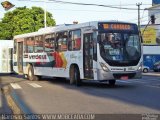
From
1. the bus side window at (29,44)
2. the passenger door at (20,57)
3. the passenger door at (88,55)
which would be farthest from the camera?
the passenger door at (20,57)

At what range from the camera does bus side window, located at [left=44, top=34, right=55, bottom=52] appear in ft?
85.1

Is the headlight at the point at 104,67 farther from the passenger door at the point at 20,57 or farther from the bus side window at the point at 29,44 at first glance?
the passenger door at the point at 20,57

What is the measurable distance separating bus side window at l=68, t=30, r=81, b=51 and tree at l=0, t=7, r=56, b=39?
5171 centimetres

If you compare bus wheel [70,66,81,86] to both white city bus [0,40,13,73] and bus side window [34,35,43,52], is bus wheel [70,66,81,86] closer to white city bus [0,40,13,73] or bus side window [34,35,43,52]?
bus side window [34,35,43,52]

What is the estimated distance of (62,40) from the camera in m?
24.8

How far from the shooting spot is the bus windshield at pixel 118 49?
21203 mm

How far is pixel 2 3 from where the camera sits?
43.2m

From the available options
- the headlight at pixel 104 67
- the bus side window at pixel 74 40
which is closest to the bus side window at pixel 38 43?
the bus side window at pixel 74 40

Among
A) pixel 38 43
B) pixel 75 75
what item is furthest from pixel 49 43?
pixel 75 75

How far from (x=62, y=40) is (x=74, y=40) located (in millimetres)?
1609

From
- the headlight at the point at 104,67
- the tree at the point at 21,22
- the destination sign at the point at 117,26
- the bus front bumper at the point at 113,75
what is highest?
the tree at the point at 21,22

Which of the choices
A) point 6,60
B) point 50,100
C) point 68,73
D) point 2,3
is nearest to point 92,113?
point 50,100

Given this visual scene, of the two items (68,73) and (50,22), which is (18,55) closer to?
(68,73)

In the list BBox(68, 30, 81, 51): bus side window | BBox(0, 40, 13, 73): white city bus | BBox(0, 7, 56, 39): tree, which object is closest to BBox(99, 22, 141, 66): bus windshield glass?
BBox(68, 30, 81, 51): bus side window
